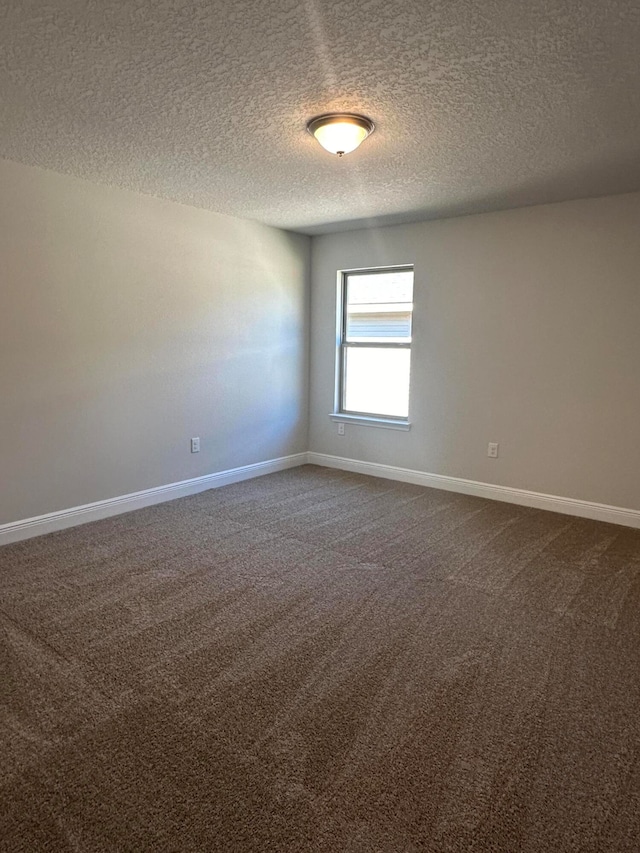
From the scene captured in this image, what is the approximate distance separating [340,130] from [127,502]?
296 centimetres

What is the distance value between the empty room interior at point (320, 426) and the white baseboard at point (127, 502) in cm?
2

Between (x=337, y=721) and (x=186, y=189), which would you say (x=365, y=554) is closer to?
(x=337, y=721)

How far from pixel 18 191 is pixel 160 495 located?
2.33 metres

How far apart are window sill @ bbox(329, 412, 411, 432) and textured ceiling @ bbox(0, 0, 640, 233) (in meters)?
2.11

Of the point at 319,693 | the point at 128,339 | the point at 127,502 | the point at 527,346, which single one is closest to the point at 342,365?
the point at 527,346

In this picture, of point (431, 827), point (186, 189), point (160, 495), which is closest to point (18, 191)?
point (186, 189)

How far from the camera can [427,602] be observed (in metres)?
2.65

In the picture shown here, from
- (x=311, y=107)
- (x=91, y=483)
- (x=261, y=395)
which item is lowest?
(x=91, y=483)

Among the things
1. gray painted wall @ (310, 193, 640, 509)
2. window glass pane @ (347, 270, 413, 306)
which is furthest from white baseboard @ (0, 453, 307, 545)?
window glass pane @ (347, 270, 413, 306)

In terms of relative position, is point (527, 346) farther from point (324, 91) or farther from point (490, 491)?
point (324, 91)

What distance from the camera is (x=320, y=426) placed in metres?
5.56

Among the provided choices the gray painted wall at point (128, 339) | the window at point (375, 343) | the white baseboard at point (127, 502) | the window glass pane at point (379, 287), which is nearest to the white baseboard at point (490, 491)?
the window at point (375, 343)

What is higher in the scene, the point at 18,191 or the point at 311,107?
the point at 311,107

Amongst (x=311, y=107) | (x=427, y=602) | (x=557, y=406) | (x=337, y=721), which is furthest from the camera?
(x=557, y=406)
